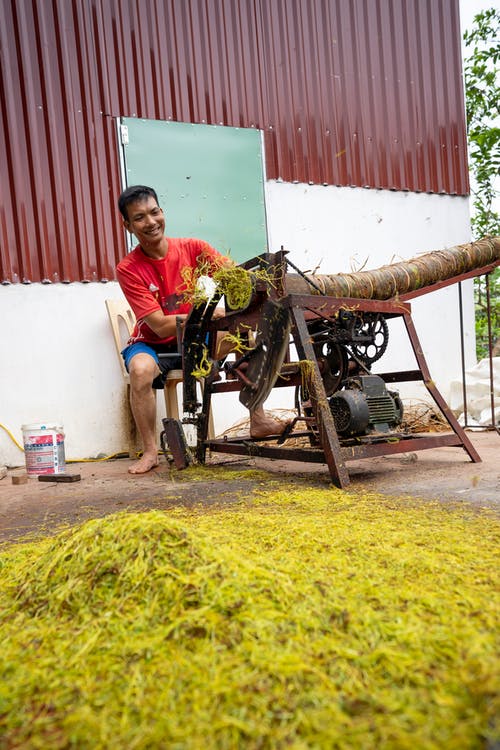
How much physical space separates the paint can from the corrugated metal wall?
1357 mm

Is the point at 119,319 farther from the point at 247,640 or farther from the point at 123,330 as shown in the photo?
the point at 247,640

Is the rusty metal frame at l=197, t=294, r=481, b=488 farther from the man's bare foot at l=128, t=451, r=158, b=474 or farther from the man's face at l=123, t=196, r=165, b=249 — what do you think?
the man's face at l=123, t=196, r=165, b=249

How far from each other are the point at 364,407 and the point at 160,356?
63.1 inches

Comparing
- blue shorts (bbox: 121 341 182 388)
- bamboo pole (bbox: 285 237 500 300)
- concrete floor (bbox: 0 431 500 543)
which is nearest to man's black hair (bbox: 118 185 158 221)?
blue shorts (bbox: 121 341 182 388)

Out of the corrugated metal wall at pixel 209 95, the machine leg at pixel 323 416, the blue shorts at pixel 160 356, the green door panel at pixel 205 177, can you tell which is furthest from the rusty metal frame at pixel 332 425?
the corrugated metal wall at pixel 209 95

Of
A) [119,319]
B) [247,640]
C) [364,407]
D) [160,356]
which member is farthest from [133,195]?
[247,640]

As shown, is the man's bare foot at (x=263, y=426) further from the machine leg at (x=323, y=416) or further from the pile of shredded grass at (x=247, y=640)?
the pile of shredded grass at (x=247, y=640)

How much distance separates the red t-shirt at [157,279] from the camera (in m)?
3.74

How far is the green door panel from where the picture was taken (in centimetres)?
489

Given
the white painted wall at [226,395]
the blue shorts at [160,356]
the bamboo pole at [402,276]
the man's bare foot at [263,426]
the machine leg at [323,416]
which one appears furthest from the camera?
the white painted wall at [226,395]

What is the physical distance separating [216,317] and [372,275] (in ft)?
2.97

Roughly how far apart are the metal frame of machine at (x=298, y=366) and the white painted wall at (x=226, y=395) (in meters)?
1.40

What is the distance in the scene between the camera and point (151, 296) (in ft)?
12.3

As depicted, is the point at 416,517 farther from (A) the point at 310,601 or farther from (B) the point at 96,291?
(B) the point at 96,291
